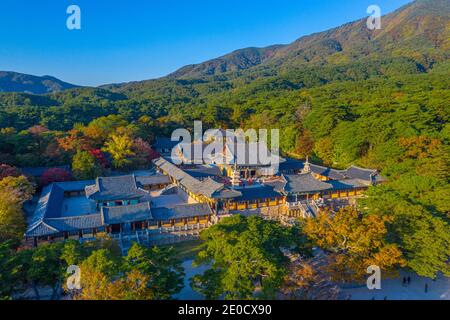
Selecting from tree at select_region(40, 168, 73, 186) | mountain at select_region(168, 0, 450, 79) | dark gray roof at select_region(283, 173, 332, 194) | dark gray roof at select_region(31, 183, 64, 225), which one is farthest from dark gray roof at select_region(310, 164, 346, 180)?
mountain at select_region(168, 0, 450, 79)

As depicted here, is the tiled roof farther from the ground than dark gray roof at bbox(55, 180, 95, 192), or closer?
farther from the ground

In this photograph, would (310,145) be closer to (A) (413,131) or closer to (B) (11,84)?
(A) (413,131)

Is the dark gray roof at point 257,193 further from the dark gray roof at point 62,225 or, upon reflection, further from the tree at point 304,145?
the tree at point 304,145

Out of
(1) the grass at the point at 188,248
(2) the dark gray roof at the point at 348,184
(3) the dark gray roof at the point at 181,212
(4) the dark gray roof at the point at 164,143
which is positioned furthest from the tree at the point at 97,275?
(4) the dark gray roof at the point at 164,143

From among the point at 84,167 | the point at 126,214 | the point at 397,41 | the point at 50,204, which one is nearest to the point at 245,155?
the point at 84,167

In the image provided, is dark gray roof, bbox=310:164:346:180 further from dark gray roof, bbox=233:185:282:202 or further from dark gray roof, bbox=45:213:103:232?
dark gray roof, bbox=45:213:103:232
